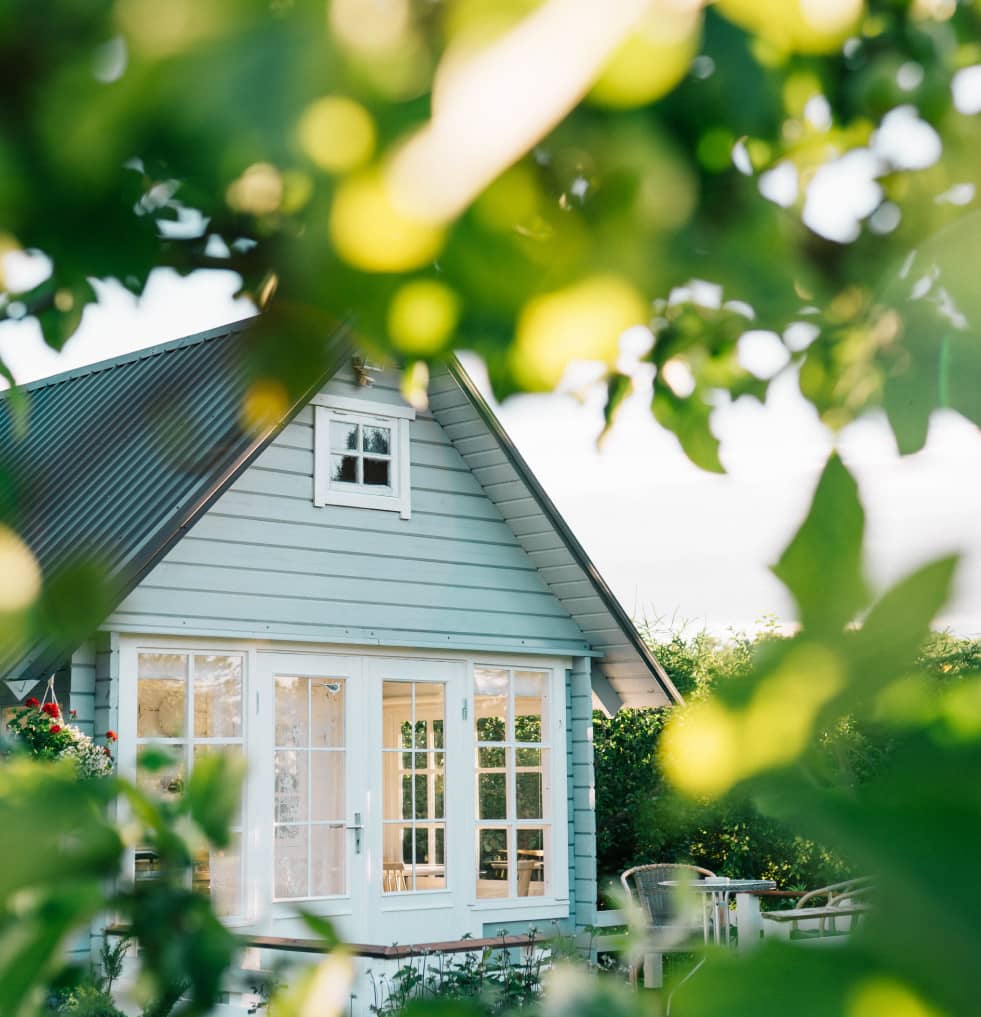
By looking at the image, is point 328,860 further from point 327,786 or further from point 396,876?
point 396,876

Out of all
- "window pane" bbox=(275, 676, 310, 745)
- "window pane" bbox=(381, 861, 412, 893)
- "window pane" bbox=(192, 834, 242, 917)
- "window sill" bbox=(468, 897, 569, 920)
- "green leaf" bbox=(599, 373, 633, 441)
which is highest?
"green leaf" bbox=(599, 373, 633, 441)

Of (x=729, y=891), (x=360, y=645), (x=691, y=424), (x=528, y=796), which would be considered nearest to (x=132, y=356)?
(x=360, y=645)

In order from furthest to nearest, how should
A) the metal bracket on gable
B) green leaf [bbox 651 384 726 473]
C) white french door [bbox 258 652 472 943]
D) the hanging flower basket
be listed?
1. white french door [bbox 258 652 472 943]
2. the metal bracket on gable
3. the hanging flower basket
4. green leaf [bbox 651 384 726 473]

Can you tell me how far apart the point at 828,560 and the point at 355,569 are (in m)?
8.28

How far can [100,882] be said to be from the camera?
39cm

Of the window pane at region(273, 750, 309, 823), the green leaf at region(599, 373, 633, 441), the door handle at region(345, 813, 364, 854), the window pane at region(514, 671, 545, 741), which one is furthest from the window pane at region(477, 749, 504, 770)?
the green leaf at region(599, 373, 633, 441)

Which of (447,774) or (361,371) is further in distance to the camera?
(447,774)

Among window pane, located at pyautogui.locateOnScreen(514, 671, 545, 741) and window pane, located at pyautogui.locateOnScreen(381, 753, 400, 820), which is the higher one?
window pane, located at pyautogui.locateOnScreen(514, 671, 545, 741)

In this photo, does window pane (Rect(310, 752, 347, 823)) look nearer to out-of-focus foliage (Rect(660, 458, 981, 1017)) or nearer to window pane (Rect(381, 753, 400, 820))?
window pane (Rect(381, 753, 400, 820))

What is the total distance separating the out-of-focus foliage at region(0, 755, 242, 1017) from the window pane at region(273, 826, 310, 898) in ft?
26.5

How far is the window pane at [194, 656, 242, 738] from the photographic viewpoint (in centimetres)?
794

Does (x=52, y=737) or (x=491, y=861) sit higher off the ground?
(x=52, y=737)

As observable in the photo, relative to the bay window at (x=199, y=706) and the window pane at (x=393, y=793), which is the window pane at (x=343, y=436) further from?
the window pane at (x=393, y=793)

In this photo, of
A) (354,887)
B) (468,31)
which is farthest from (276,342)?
(354,887)
